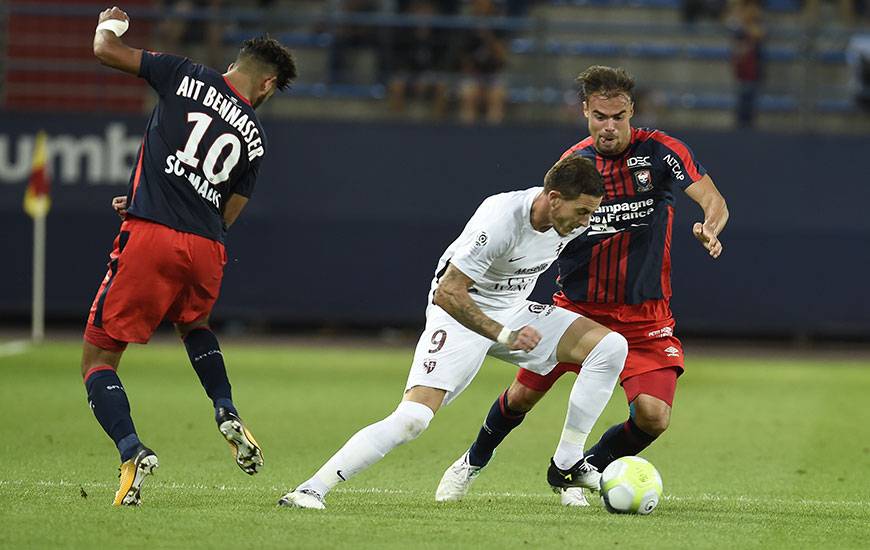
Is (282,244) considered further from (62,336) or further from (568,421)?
(568,421)

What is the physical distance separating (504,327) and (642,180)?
5.28 feet

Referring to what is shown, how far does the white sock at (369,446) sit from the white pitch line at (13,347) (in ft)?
34.3

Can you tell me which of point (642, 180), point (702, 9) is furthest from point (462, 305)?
point (702, 9)

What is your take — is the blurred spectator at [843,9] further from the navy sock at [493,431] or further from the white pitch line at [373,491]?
the navy sock at [493,431]

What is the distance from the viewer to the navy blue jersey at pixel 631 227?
799cm

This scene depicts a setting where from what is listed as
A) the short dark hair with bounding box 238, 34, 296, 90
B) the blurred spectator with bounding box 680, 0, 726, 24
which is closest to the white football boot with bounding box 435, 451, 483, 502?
the short dark hair with bounding box 238, 34, 296, 90

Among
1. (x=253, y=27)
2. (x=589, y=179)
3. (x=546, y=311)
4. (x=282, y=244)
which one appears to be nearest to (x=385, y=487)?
(x=546, y=311)

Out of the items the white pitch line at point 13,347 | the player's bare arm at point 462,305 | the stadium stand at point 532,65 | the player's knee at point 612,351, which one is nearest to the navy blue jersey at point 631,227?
the player's knee at point 612,351

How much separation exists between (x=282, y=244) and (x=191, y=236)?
39.1 feet

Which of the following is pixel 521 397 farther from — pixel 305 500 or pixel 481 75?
pixel 481 75

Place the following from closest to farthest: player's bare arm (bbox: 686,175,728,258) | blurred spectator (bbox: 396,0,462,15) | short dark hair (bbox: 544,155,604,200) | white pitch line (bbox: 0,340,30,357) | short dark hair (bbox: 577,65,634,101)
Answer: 1. short dark hair (bbox: 544,155,604,200)
2. player's bare arm (bbox: 686,175,728,258)
3. short dark hair (bbox: 577,65,634,101)
4. white pitch line (bbox: 0,340,30,357)
5. blurred spectator (bbox: 396,0,462,15)

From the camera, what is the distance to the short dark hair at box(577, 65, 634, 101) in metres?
7.74

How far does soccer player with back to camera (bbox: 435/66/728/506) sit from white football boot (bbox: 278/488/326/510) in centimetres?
100

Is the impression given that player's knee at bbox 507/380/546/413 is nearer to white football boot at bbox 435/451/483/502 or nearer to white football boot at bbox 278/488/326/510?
white football boot at bbox 435/451/483/502
